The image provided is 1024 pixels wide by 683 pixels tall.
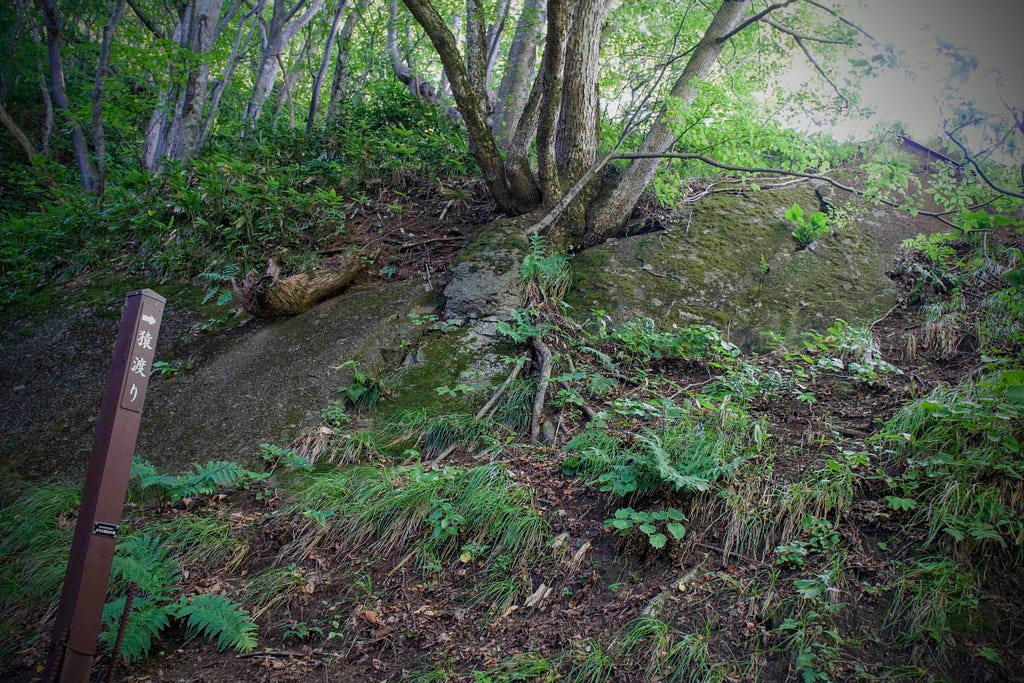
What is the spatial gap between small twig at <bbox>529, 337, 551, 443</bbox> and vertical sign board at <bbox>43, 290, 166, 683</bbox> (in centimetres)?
283

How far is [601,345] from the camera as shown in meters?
5.78

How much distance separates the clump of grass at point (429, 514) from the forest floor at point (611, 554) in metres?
0.02

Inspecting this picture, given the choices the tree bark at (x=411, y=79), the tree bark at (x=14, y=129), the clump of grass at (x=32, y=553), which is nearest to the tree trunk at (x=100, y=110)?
the tree bark at (x=14, y=129)

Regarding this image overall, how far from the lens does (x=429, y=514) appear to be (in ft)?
13.1

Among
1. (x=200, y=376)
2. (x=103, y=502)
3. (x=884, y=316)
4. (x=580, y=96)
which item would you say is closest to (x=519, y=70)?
(x=580, y=96)

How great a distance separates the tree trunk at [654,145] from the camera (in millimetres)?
6879

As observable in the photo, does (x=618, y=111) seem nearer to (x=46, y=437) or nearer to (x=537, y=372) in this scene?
(x=537, y=372)

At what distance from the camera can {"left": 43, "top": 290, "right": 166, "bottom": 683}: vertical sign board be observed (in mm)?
2559

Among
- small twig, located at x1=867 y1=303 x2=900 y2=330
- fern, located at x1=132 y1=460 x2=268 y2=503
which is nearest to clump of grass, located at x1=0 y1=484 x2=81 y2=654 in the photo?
fern, located at x1=132 y1=460 x2=268 y2=503

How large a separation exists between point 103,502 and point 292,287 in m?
3.82

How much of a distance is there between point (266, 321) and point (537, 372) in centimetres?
312

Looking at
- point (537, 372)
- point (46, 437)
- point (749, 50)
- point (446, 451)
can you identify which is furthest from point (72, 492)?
point (749, 50)

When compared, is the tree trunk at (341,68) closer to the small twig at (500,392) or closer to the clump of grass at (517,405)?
the small twig at (500,392)

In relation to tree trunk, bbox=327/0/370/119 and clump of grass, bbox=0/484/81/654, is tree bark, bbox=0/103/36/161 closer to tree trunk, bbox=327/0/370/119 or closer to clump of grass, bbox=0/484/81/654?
tree trunk, bbox=327/0/370/119
